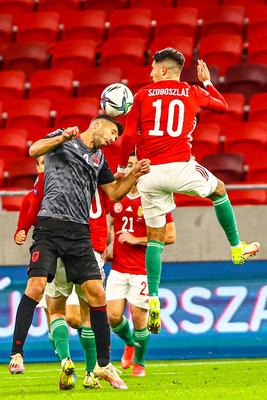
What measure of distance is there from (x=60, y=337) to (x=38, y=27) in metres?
10.4

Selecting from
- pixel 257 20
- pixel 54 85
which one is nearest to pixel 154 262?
pixel 54 85

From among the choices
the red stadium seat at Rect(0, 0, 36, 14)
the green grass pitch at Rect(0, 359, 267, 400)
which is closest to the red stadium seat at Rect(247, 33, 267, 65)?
the red stadium seat at Rect(0, 0, 36, 14)

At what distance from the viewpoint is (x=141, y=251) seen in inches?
445

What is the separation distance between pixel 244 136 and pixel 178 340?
11.4ft

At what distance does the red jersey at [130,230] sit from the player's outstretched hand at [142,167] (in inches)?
110

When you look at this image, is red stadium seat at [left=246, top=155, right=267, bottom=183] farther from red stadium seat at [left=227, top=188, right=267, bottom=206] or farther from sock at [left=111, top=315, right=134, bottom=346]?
sock at [left=111, top=315, right=134, bottom=346]

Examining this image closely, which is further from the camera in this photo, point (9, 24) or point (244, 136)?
point (9, 24)

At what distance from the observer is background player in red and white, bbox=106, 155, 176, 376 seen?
11117 mm

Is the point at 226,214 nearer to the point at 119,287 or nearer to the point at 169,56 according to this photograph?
the point at 169,56

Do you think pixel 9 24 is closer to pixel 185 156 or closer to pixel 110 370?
pixel 185 156

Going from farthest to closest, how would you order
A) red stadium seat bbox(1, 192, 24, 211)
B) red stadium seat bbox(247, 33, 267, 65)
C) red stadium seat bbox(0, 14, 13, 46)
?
red stadium seat bbox(0, 14, 13, 46) < red stadium seat bbox(247, 33, 267, 65) < red stadium seat bbox(1, 192, 24, 211)

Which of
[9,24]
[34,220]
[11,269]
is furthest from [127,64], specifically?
[34,220]

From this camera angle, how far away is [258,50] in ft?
56.1

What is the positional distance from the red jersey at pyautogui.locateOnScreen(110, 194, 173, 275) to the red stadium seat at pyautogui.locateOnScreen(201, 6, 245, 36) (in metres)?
7.15
